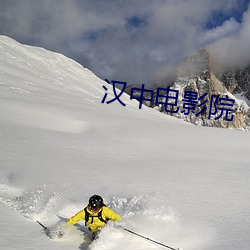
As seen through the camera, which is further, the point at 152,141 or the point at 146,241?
the point at 152,141

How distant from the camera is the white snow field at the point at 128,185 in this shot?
17.4 feet

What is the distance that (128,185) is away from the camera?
771cm

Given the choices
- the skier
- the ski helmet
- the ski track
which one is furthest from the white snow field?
the ski helmet

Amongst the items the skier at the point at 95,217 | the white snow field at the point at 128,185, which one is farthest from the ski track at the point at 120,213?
the skier at the point at 95,217

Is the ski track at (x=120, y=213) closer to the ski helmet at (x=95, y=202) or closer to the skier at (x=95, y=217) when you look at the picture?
the skier at (x=95, y=217)

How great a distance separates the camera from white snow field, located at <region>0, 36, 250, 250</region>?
5.32 meters

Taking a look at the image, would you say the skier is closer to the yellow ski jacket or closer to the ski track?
A: the yellow ski jacket

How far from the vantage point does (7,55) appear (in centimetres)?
5019

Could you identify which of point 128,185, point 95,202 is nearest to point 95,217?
point 95,202

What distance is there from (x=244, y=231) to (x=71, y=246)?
9.77 ft

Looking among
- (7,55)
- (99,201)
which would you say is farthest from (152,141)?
(7,55)

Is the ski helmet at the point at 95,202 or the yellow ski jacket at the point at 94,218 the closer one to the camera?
the ski helmet at the point at 95,202

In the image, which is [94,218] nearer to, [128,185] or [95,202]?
[95,202]

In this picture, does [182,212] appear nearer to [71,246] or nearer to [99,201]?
[99,201]
